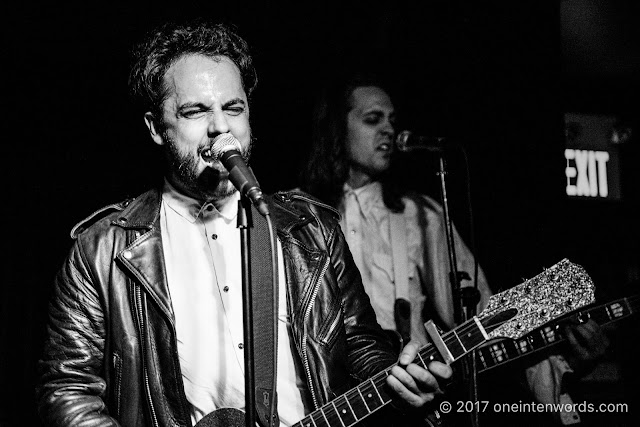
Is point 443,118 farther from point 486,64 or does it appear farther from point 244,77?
point 244,77

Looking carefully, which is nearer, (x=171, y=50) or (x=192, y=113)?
(x=192, y=113)

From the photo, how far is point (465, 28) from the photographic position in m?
4.14

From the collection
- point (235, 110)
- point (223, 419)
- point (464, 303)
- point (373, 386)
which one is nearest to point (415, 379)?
point (373, 386)

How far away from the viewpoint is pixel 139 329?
2332mm

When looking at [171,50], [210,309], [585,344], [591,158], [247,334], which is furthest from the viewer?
[591,158]

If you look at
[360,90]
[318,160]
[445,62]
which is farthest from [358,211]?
[445,62]

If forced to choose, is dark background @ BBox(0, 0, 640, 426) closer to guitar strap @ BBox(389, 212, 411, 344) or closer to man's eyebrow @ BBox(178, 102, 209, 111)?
guitar strap @ BBox(389, 212, 411, 344)

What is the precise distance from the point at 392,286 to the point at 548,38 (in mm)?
1702

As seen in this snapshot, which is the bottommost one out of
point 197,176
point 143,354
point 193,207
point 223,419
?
point 223,419

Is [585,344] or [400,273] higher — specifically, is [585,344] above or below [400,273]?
below

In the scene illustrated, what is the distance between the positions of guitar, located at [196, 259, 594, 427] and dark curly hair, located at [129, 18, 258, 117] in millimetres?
1260

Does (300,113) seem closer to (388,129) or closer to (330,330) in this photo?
(388,129)

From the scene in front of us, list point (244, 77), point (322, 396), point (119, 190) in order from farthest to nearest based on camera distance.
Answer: point (119, 190), point (244, 77), point (322, 396)

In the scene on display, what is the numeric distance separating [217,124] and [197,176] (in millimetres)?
201
